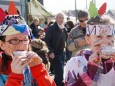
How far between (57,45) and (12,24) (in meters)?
4.04

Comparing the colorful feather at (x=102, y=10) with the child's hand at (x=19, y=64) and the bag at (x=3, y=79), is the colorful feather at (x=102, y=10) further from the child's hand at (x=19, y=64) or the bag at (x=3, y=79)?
the bag at (x=3, y=79)

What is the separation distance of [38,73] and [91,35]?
21.3 inches

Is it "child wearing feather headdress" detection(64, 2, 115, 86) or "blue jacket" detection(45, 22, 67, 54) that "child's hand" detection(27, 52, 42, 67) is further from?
"blue jacket" detection(45, 22, 67, 54)

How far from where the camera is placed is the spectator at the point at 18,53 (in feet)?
8.16

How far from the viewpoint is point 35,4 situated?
16.4 meters

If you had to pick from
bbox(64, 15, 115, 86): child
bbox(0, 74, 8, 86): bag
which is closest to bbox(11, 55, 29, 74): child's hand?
bbox(0, 74, 8, 86): bag

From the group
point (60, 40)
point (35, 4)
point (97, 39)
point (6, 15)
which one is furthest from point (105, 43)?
point (35, 4)

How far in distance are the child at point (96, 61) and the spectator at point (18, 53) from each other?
9.5 inches

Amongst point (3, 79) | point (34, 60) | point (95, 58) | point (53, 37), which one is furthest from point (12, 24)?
point (53, 37)

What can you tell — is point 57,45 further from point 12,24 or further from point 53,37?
point 12,24

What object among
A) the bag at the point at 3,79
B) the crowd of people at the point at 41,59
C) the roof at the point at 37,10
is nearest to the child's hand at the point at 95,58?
the crowd of people at the point at 41,59

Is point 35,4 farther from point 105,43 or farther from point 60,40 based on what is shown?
point 105,43

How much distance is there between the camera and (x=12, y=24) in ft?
9.05

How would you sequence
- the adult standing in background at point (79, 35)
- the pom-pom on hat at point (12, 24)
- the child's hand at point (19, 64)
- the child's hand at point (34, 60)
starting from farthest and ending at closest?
1. the adult standing in background at point (79, 35)
2. the pom-pom on hat at point (12, 24)
3. the child's hand at point (34, 60)
4. the child's hand at point (19, 64)
